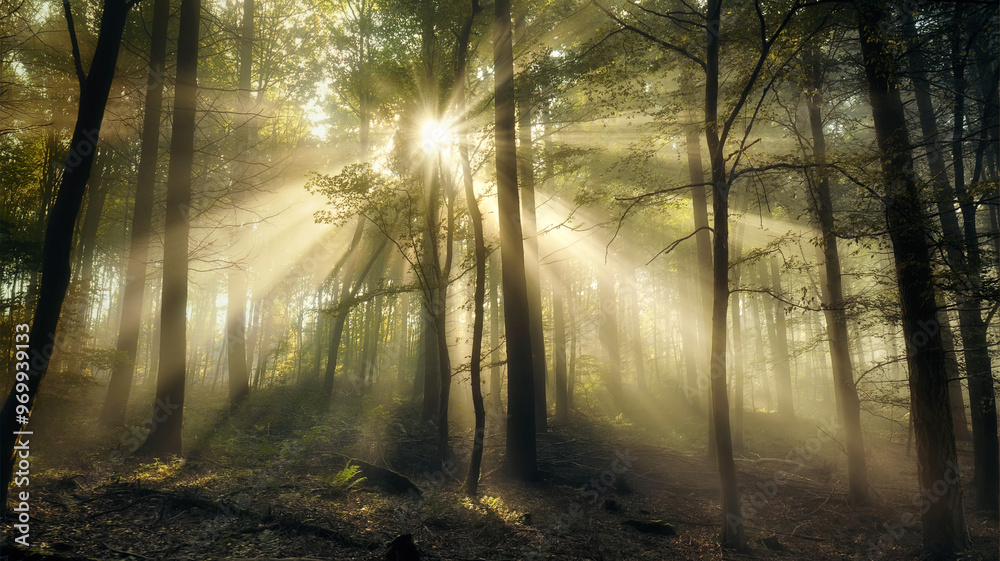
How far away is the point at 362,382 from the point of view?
2358cm

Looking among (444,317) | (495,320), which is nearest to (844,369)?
(444,317)

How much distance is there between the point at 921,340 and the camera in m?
7.02

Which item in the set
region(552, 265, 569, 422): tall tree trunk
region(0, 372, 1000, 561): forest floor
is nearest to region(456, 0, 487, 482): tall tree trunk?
region(0, 372, 1000, 561): forest floor

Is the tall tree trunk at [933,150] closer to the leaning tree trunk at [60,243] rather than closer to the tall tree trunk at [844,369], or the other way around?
the tall tree trunk at [844,369]

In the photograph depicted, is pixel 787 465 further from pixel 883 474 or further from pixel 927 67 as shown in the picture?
pixel 927 67

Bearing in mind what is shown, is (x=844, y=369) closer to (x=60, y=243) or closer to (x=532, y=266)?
(x=532, y=266)

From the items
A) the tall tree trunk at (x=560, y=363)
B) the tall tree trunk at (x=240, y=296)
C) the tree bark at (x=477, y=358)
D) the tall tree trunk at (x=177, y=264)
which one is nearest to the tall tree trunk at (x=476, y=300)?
the tree bark at (x=477, y=358)

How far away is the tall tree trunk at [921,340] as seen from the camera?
677 centimetres

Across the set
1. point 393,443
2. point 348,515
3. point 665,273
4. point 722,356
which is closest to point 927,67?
point 722,356

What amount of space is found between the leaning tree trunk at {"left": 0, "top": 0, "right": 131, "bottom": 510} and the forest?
0.03 m

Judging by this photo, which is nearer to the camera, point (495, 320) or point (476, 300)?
point (476, 300)

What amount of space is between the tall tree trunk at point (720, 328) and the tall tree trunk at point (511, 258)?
3884mm

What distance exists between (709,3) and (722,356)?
18.5 feet

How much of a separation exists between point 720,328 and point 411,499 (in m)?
5.80
